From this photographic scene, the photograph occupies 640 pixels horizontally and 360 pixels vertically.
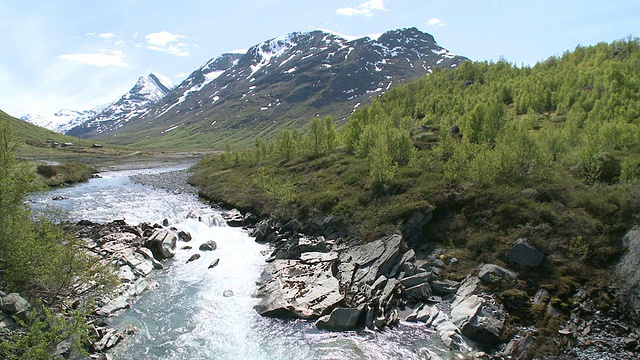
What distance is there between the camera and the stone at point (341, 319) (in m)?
24.4

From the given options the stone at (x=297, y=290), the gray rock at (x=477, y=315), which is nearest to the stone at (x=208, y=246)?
the stone at (x=297, y=290)

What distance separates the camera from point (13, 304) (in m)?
19.1

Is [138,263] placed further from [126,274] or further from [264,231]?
[264,231]

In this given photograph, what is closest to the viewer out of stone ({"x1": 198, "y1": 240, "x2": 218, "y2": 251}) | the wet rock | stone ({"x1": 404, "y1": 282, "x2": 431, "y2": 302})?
stone ({"x1": 404, "y1": 282, "x2": 431, "y2": 302})

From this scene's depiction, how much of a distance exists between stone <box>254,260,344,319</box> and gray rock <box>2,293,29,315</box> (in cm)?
1432

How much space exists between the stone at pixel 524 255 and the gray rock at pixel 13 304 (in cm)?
3464

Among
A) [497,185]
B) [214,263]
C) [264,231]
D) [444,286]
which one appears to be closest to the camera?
[444,286]

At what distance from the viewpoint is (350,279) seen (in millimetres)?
30016

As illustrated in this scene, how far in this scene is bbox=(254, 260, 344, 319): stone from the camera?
26.1 metres

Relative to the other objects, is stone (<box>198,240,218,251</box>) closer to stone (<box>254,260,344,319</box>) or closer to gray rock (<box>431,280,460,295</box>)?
stone (<box>254,260,344,319</box>)

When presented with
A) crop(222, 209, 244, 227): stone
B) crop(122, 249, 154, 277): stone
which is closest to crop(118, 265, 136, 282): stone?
crop(122, 249, 154, 277): stone

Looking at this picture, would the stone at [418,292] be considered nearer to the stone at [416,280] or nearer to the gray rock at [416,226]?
the stone at [416,280]

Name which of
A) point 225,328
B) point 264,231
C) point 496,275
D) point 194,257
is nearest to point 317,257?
point 264,231

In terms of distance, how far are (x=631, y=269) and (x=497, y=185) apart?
1541 cm
